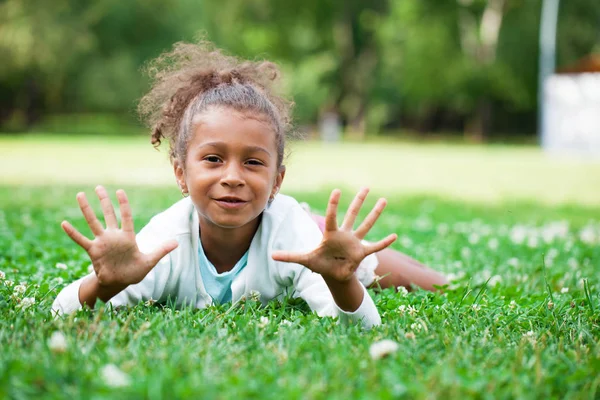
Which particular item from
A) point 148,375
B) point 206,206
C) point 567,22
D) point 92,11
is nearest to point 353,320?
point 206,206

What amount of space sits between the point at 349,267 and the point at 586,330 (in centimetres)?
106

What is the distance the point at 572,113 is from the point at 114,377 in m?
32.3

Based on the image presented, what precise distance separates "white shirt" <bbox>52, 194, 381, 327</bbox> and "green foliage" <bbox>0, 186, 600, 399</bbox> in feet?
0.31

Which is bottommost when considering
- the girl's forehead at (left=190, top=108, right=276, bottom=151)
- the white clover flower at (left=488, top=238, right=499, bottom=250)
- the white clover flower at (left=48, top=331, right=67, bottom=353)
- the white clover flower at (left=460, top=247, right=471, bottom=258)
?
the white clover flower at (left=488, top=238, right=499, bottom=250)

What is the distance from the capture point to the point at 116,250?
2668 mm

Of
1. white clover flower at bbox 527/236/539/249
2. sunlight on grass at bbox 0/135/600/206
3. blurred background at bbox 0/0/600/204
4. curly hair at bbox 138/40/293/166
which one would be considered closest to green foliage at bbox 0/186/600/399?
curly hair at bbox 138/40/293/166

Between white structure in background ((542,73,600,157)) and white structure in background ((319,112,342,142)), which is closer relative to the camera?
white structure in background ((542,73,600,157))

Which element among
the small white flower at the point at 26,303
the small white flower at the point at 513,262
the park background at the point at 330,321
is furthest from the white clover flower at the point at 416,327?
the small white flower at the point at 513,262

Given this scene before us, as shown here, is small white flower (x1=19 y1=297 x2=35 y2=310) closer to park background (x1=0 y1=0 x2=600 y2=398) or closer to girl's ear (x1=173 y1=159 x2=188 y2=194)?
park background (x1=0 y1=0 x2=600 y2=398)

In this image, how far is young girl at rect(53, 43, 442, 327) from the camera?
→ 2.67 metres

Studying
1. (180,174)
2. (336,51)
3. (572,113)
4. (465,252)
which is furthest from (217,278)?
(336,51)

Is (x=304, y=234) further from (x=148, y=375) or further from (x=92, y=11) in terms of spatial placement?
(x=92, y=11)

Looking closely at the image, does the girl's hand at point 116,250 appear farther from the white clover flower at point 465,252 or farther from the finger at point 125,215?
the white clover flower at point 465,252

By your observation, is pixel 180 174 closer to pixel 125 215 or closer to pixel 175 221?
pixel 175 221
